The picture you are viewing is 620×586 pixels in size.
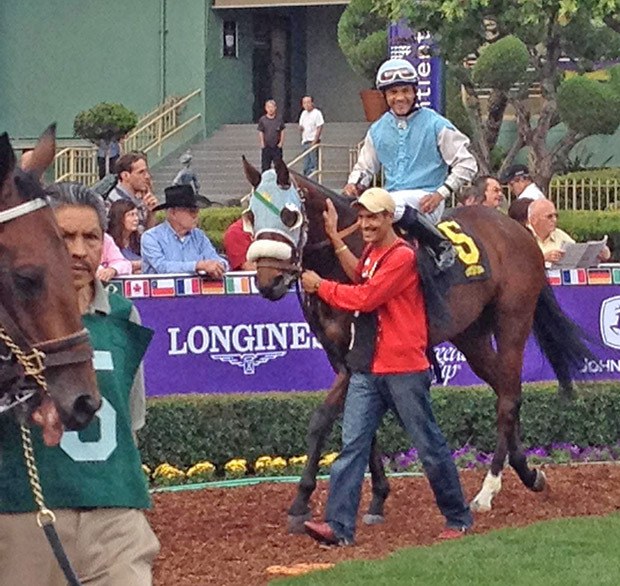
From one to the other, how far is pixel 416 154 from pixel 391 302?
4.42 feet

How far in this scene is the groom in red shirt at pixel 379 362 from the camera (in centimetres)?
745

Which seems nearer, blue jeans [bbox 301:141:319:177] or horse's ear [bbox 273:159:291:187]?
horse's ear [bbox 273:159:291:187]

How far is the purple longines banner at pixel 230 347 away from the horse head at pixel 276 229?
218cm

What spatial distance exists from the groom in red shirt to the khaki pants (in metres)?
3.39

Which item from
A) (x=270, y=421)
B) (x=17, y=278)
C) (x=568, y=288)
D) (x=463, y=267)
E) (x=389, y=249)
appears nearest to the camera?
(x=17, y=278)

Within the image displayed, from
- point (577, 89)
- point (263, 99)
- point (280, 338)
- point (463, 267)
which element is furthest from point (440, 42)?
point (463, 267)

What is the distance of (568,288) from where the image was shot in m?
11.3

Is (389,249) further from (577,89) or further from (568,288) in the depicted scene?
(577,89)

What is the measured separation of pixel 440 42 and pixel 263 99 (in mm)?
10408

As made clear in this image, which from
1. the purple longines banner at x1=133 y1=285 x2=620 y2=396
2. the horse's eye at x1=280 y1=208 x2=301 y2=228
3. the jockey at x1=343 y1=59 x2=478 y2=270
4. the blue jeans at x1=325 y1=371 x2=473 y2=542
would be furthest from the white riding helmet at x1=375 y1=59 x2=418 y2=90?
the purple longines banner at x1=133 y1=285 x2=620 y2=396

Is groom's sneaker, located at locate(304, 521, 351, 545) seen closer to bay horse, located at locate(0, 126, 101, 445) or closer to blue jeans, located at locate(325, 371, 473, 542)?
blue jeans, located at locate(325, 371, 473, 542)

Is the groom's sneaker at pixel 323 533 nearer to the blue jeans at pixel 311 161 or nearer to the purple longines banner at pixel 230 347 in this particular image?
the purple longines banner at pixel 230 347

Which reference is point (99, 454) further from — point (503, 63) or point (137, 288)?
point (503, 63)

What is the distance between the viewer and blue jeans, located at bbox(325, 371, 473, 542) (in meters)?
7.52
